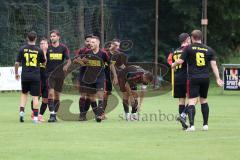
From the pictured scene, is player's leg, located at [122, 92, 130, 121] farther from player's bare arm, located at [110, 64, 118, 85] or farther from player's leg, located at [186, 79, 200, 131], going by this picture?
player's leg, located at [186, 79, 200, 131]

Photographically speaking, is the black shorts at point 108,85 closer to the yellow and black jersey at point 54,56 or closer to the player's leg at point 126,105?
the player's leg at point 126,105

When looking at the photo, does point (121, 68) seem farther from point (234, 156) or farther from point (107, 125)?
point (234, 156)

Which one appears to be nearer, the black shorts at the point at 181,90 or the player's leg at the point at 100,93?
the black shorts at the point at 181,90

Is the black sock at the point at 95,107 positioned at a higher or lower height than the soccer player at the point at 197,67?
lower

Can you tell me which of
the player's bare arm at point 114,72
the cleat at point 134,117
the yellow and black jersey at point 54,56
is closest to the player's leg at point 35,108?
the yellow and black jersey at point 54,56

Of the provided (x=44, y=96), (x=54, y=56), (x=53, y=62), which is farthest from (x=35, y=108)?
(x=54, y=56)

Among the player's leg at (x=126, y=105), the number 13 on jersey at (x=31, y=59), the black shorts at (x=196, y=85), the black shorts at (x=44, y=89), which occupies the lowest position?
the player's leg at (x=126, y=105)

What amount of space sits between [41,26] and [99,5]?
127 inches

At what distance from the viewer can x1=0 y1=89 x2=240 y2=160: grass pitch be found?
11.3 metres

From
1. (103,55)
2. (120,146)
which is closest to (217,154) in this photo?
(120,146)

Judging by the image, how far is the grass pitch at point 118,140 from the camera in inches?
444

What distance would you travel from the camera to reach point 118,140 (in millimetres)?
13477

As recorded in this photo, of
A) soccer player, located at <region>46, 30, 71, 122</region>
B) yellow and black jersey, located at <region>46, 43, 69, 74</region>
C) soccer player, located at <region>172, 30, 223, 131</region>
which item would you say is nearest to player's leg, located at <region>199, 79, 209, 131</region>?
soccer player, located at <region>172, 30, 223, 131</region>

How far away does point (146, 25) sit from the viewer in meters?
39.7
